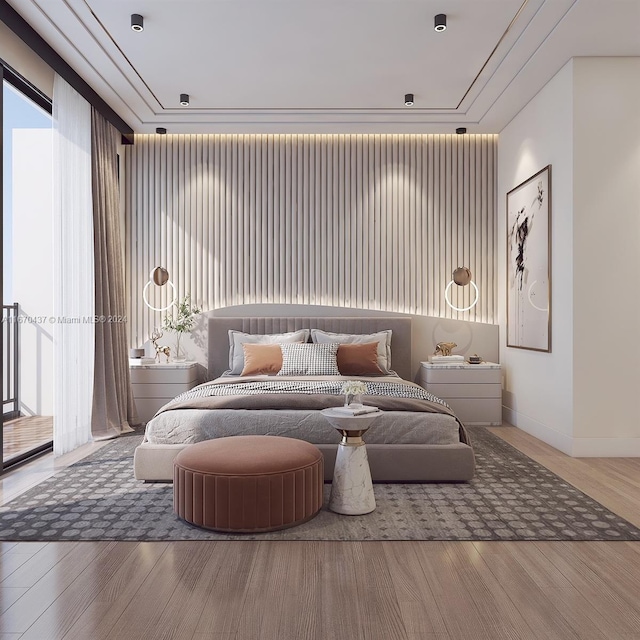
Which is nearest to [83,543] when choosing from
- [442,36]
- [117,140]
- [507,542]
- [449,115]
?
[507,542]

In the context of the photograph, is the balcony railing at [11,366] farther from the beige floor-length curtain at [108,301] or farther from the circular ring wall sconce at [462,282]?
the circular ring wall sconce at [462,282]

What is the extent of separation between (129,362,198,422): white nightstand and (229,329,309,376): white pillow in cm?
44

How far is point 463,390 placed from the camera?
524 cm

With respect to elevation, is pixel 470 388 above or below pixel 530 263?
below

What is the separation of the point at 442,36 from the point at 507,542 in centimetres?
318

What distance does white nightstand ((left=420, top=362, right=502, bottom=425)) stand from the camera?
523cm

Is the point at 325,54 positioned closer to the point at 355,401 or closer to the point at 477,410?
the point at 355,401

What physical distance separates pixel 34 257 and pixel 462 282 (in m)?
4.43

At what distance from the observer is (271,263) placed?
585cm

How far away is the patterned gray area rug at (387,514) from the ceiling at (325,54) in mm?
2862

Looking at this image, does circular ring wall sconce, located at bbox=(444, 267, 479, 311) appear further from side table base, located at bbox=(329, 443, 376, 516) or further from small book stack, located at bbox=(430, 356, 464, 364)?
side table base, located at bbox=(329, 443, 376, 516)

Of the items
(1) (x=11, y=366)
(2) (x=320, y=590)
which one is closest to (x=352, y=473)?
(2) (x=320, y=590)

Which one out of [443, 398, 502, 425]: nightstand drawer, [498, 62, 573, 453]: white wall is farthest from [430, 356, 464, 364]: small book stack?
[498, 62, 573, 453]: white wall

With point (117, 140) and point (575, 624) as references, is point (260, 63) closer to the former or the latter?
point (117, 140)
